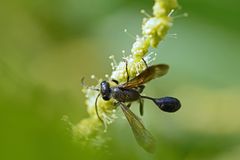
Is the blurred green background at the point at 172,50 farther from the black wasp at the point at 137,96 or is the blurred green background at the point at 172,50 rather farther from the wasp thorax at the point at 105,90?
the wasp thorax at the point at 105,90

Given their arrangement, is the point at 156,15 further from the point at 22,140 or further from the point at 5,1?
the point at 5,1

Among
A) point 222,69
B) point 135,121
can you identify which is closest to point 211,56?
point 222,69

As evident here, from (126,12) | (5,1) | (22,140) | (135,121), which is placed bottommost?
(22,140)

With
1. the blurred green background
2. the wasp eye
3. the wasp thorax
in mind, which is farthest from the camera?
the blurred green background

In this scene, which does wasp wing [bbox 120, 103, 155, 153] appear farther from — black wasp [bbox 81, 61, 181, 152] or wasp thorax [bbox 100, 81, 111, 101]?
wasp thorax [bbox 100, 81, 111, 101]

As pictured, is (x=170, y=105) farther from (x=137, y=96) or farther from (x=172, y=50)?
(x=172, y=50)

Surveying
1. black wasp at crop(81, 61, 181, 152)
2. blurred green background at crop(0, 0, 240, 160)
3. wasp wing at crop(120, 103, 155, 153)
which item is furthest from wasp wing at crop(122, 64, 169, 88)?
blurred green background at crop(0, 0, 240, 160)

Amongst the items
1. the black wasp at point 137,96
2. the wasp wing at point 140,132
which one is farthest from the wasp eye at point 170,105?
the wasp wing at point 140,132

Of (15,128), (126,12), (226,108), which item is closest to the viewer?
(15,128)
